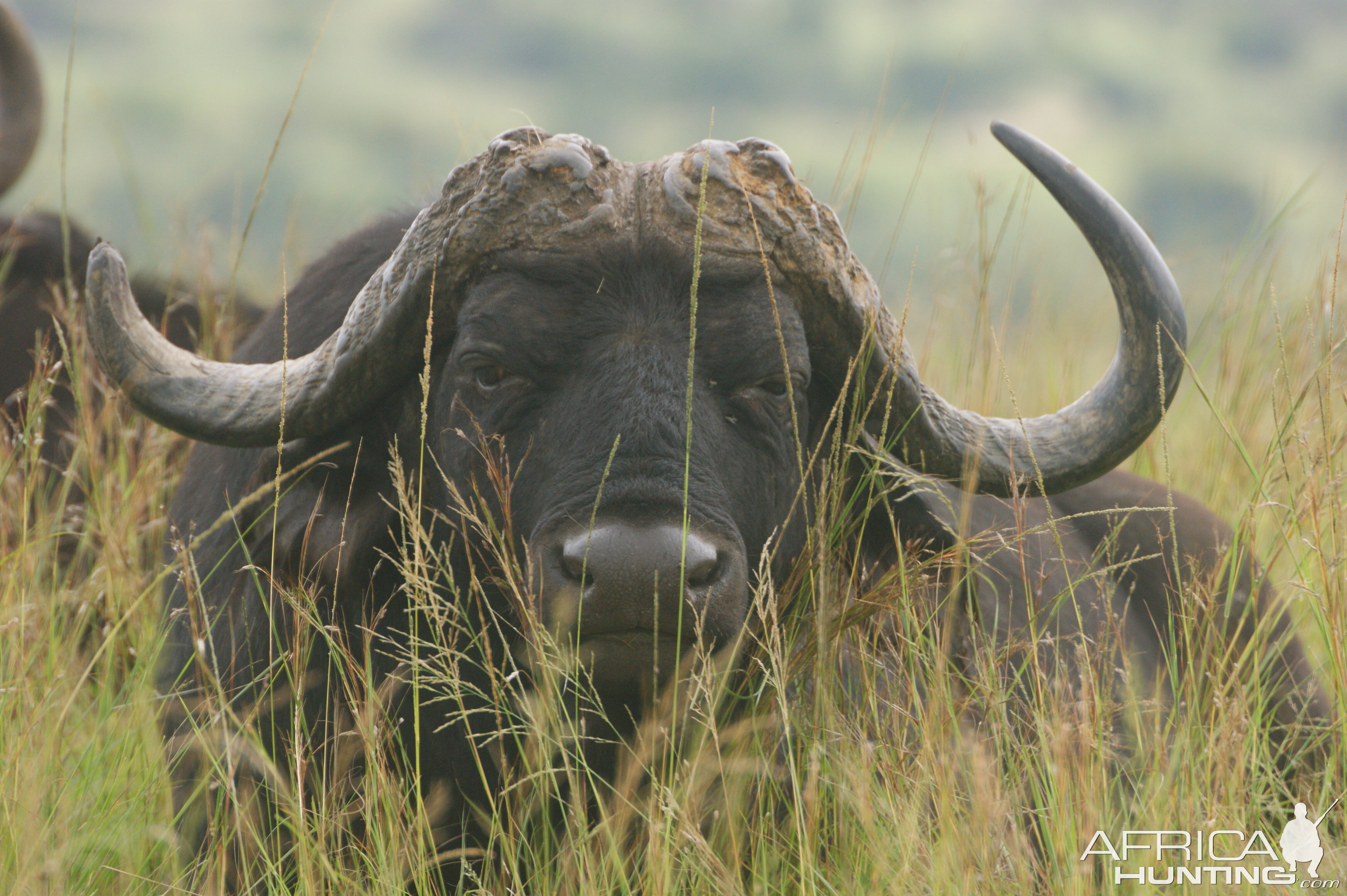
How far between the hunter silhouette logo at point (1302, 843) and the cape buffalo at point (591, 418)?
496mm

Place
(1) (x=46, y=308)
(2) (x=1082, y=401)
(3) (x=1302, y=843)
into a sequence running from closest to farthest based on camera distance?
(3) (x=1302, y=843) < (2) (x=1082, y=401) < (1) (x=46, y=308)

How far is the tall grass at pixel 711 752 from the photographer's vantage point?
2.47 m

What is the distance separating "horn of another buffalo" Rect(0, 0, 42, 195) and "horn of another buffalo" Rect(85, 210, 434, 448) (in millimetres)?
5607

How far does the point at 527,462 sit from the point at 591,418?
20 centimetres

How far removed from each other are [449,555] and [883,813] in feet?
3.74

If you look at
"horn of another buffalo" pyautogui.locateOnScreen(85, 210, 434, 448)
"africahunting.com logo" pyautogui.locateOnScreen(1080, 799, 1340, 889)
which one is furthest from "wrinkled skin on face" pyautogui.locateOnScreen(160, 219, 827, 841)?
"africahunting.com logo" pyautogui.locateOnScreen(1080, 799, 1340, 889)

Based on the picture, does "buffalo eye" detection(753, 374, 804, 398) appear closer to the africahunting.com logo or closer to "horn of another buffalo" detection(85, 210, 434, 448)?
"horn of another buffalo" detection(85, 210, 434, 448)

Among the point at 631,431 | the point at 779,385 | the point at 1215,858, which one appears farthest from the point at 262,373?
the point at 1215,858

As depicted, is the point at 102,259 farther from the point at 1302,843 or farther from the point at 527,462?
the point at 1302,843

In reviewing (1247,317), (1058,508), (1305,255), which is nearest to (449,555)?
(1058,508)

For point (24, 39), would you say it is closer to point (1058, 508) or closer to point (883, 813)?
point (1058, 508)

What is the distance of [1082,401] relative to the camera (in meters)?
3.24

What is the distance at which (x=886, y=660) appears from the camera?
11.5 feet

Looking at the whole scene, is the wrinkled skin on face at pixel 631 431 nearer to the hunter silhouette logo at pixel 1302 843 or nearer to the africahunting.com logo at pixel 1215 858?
the africahunting.com logo at pixel 1215 858
